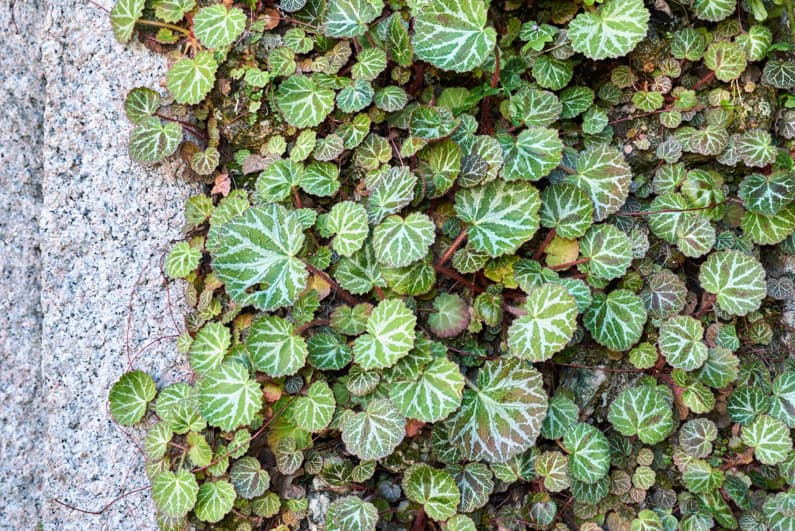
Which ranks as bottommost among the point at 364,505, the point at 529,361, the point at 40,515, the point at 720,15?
the point at 40,515

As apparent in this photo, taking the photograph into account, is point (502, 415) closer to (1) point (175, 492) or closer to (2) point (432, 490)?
(2) point (432, 490)

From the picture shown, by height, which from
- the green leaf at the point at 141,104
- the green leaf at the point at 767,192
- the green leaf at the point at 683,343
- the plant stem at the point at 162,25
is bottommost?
the green leaf at the point at 683,343

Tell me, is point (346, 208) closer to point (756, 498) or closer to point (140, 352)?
point (140, 352)

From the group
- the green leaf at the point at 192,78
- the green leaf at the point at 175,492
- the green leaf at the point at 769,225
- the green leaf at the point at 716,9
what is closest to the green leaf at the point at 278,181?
the green leaf at the point at 192,78

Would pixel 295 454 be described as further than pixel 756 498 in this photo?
No

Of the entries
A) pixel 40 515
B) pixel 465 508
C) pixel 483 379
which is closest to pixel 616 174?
pixel 483 379

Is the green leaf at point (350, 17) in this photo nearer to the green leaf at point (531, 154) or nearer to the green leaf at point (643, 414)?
the green leaf at point (531, 154)

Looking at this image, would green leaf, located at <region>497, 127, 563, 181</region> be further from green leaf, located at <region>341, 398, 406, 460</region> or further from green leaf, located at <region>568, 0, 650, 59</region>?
green leaf, located at <region>341, 398, 406, 460</region>
